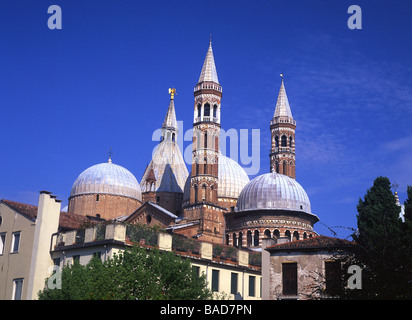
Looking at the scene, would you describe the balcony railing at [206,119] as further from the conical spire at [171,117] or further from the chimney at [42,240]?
the chimney at [42,240]

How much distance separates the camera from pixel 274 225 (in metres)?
50.9

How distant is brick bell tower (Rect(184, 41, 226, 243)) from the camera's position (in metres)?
50.4

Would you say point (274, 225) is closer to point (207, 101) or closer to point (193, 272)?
point (207, 101)

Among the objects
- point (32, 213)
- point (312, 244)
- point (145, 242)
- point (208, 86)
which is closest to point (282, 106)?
point (208, 86)

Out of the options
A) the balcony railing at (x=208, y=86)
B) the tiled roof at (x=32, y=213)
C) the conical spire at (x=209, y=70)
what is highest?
the conical spire at (x=209, y=70)

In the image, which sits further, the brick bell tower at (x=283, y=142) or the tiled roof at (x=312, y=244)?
the brick bell tower at (x=283, y=142)

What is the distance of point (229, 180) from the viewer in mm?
57531

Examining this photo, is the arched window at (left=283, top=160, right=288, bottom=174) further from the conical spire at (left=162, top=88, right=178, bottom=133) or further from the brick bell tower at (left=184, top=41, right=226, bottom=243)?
the conical spire at (left=162, top=88, right=178, bottom=133)

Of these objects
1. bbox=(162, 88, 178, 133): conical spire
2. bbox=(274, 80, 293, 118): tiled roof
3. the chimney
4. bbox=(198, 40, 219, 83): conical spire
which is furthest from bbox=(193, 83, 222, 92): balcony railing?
the chimney

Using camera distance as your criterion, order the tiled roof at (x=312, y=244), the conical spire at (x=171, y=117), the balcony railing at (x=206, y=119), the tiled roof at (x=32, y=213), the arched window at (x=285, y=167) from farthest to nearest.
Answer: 1. the conical spire at (x=171, y=117)
2. the arched window at (x=285, y=167)
3. the balcony railing at (x=206, y=119)
4. the tiled roof at (x=32, y=213)
5. the tiled roof at (x=312, y=244)

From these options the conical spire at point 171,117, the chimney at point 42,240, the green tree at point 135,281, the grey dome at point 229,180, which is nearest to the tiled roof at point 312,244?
the green tree at point 135,281

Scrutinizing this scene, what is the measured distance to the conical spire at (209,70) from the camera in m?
54.2
